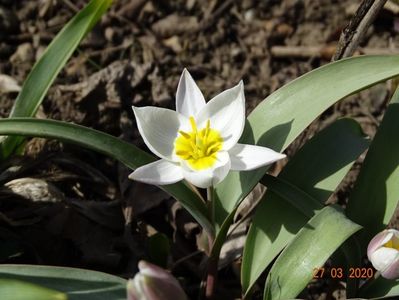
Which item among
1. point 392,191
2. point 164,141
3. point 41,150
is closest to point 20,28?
point 41,150

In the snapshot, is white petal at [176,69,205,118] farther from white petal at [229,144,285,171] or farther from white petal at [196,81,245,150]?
white petal at [229,144,285,171]

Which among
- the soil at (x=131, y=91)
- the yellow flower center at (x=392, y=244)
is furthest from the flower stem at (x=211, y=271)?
the yellow flower center at (x=392, y=244)

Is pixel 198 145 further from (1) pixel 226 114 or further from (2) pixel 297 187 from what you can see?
(2) pixel 297 187

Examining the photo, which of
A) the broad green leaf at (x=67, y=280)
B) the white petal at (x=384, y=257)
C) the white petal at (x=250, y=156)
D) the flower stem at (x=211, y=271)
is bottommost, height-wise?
the flower stem at (x=211, y=271)

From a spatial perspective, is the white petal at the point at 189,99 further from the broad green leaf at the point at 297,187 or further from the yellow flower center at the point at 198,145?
the broad green leaf at the point at 297,187

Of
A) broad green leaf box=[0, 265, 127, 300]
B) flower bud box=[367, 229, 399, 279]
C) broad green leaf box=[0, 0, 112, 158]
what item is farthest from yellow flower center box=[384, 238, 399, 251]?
broad green leaf box=[0, 0, 112, 158]

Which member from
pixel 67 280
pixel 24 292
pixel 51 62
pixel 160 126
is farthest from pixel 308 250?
pixel 51 62
